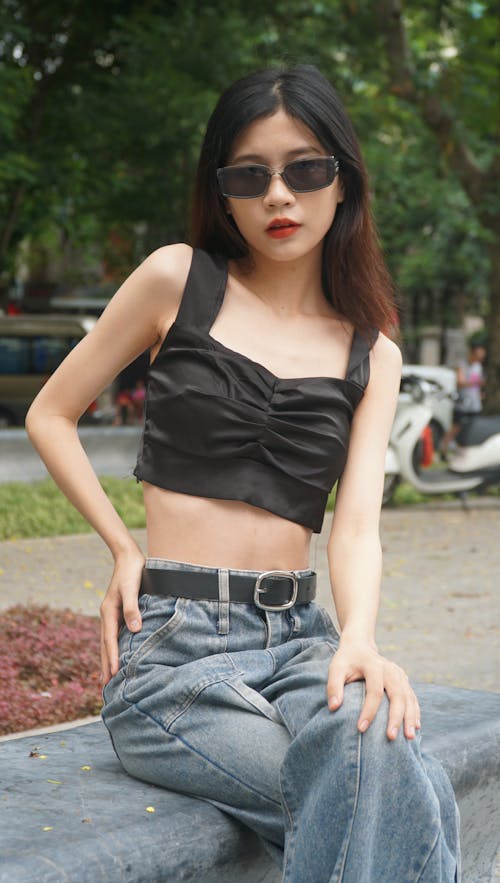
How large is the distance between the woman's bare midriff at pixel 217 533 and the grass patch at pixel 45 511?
26.5 feet

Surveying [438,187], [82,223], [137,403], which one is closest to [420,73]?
[438,187]

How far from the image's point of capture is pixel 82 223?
76.6ft

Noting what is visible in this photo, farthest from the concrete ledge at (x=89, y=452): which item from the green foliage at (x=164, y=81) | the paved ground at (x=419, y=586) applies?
the green foliage at (x=164, y=81)

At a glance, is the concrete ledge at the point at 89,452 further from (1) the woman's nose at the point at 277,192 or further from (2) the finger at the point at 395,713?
(2) the finger at the point at 395,713

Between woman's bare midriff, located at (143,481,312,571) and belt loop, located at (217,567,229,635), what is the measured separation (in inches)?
2.0

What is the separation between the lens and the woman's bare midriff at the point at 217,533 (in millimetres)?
2662

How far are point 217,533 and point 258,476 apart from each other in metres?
0.15

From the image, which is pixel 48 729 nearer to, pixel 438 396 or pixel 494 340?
pixel 438 396

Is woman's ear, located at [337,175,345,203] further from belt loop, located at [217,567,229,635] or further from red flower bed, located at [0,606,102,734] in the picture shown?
red flower bed, located at [0,606,102,734]

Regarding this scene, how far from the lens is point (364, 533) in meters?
2.78

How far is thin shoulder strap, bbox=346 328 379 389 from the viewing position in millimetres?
2861

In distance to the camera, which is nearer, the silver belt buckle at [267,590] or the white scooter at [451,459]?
the silver belt buckle at [267,590]

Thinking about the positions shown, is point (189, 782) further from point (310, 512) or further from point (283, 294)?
point (283, 294)

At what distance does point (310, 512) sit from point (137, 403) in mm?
27230
